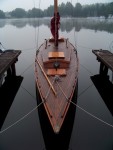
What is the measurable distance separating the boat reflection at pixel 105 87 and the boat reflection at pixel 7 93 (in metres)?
6.68

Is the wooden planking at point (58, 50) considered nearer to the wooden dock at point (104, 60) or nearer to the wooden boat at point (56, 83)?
the wooden boat at point (56, 83)

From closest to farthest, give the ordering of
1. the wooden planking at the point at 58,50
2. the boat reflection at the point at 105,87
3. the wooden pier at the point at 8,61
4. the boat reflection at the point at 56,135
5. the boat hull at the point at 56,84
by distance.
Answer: the boat hull at the point at 56,84 → the boat reflection at the point at 56,135 → the boat reflection at the point at 105,87 → the wooden planking at the point at 58,50 → the wooden pier at the point at 8,61

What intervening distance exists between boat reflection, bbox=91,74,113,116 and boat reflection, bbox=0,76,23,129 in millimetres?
6683

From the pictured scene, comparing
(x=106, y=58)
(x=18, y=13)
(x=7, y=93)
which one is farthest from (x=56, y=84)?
(x=18, y=13)

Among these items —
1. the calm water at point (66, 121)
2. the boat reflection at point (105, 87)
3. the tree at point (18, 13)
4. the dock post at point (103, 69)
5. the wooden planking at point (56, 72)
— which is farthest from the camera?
the tree at point (18, 13)

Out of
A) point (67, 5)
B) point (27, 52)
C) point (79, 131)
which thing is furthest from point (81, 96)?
point (67, 5)

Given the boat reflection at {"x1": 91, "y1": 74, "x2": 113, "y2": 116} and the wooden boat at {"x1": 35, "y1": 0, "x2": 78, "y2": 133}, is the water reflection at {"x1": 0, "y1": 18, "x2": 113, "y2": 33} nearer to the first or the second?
the boat reflection at {"x1": 91, "y1": 74, "x2": 113, "y2": 116}

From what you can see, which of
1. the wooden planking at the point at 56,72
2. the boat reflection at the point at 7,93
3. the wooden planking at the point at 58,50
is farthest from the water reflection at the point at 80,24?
the wooden planking at the point at 56,72

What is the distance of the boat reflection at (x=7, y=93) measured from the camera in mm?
13686

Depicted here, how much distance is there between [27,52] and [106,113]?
19793mm

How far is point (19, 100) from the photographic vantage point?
49.8 feet

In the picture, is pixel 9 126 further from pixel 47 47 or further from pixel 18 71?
pixel 18 71

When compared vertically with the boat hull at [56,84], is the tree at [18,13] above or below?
above

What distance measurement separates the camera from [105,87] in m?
16.9
